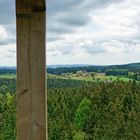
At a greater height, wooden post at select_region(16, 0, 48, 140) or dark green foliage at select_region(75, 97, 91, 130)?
wooden post at select_region(16, 0, 48, 140)

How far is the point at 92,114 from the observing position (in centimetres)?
4259

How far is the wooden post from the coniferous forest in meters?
28.8

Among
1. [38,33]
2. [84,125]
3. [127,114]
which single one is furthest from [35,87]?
[84,125]

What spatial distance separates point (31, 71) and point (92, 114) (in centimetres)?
4161

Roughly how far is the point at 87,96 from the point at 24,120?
45136mm

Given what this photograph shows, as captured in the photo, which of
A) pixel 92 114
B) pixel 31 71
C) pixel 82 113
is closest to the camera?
pixel 31 71

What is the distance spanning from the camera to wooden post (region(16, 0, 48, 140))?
133 cm

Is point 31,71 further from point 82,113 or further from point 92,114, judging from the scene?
point 82,113

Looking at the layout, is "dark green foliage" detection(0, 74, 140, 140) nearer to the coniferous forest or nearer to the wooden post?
the coniferous forest

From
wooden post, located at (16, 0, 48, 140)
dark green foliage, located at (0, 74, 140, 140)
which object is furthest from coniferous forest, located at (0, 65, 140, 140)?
wooden post, located at (16, 0, 48, 140)

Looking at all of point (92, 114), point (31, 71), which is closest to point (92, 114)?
point (92, 114)

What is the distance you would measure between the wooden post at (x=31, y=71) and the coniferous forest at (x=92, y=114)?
1134 inches

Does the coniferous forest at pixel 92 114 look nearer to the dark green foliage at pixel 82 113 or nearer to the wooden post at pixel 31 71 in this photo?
the dark green foliage at pixel 82 113

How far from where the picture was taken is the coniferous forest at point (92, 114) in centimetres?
3309
